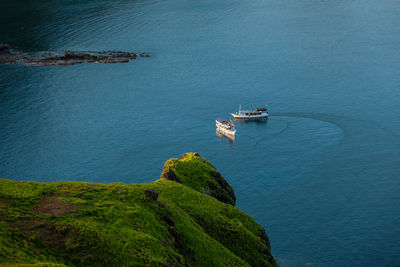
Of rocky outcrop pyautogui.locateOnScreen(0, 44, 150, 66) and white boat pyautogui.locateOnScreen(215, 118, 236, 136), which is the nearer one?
white boat pyautogui.locateOnScreen(215, 118, 236, 136)

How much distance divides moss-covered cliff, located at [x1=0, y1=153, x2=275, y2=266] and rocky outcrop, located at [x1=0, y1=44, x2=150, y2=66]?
13216 cm

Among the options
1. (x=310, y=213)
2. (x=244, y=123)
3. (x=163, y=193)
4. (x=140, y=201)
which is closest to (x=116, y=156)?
(x=244, y=123)

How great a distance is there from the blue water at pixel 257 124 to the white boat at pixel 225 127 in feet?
7.03

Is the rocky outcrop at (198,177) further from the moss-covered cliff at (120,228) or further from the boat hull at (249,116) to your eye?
the boat hull at (249,116)

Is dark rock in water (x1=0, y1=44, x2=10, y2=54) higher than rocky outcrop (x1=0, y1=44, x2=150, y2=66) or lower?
higher

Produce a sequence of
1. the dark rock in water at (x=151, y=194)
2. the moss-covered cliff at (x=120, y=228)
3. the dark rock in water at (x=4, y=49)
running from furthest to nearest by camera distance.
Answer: the dark rock in water at (x=4, y=49)
the dark rock in water at (x=151, y=194)
the moss-covered cliff at (x=120, y=228)

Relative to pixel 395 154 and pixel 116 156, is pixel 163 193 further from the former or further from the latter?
pixel 395 154

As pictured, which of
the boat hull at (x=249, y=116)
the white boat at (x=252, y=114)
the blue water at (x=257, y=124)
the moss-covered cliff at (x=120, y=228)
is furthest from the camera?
the boat hull at (x=249, y=116)

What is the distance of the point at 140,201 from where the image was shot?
37188 mm

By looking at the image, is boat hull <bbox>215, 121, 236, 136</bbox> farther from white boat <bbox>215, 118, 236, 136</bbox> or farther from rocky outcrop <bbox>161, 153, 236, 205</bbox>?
rocky outcrop <bbox>161, 153, 236, 205</bbox>

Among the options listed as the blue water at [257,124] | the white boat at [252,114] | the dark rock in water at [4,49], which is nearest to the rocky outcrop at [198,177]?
the blue water at [257,124]

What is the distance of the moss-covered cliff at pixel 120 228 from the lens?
29.9 metres

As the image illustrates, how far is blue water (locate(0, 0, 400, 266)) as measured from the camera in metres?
84.7

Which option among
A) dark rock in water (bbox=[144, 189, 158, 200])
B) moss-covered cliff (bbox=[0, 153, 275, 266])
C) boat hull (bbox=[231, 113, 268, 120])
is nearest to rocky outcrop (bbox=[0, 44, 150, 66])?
boat hull (bbox=[231, 113, 268, 120])
